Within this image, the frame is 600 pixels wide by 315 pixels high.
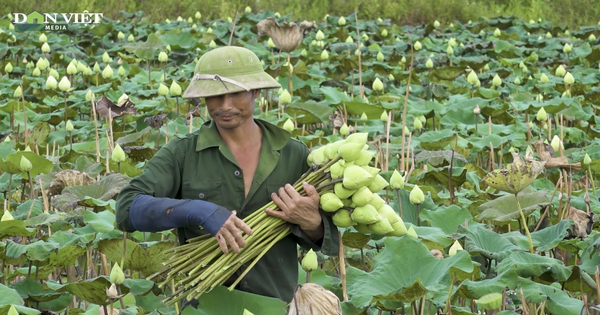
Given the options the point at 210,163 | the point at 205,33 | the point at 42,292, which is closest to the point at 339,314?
the point at 210,163

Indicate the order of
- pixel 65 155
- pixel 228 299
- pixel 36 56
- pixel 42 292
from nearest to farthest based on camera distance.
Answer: pixel 228 299, pixel 42 292, pixel 65 155, pixel 36 56

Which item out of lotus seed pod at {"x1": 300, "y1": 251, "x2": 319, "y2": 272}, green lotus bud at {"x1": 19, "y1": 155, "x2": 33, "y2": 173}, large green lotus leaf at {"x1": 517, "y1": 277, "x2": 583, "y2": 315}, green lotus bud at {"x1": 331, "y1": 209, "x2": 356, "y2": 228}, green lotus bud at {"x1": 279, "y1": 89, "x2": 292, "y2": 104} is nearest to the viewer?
green lotus bud at {"x1": 331, "y1": 209, "x2": 356, "y2": 228}

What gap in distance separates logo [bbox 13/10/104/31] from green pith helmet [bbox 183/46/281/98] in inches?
274

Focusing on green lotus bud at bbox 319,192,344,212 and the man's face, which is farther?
the man's face

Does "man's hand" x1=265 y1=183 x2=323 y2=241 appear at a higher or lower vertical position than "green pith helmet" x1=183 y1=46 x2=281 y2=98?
lower

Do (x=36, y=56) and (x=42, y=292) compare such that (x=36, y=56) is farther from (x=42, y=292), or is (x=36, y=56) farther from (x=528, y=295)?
(x=528, y=295)

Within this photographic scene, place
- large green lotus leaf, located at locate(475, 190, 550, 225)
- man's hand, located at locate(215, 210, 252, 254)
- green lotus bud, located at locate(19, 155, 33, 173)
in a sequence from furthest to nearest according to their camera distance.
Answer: green lotus bud, located at locate(19, 155, 33, 173)
large green lotus leaf, located at locate(475, 190, 550, 225)
man's hand, located at locate(215, 210, 252, 254)

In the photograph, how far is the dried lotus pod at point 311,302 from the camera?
1.98 meters

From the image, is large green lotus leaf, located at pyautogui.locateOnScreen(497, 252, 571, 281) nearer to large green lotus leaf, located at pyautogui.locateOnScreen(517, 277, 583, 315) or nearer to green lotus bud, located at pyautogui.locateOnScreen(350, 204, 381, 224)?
large green lotus leaf, located at pyautogui.locateOnScreen(517, 277, 583, 315)

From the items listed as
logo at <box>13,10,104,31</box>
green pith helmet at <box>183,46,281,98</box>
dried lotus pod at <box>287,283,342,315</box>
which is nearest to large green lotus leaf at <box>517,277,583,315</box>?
dried lotus pod at <box>287,283,342,315</box>

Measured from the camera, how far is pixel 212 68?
7.54 feet

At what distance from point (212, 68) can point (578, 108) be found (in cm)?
347

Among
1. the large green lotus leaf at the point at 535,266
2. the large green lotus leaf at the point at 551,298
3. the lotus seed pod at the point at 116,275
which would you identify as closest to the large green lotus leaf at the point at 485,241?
the large green lotus leaf at the point at 535,266

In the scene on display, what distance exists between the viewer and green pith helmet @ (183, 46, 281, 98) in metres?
2.26
